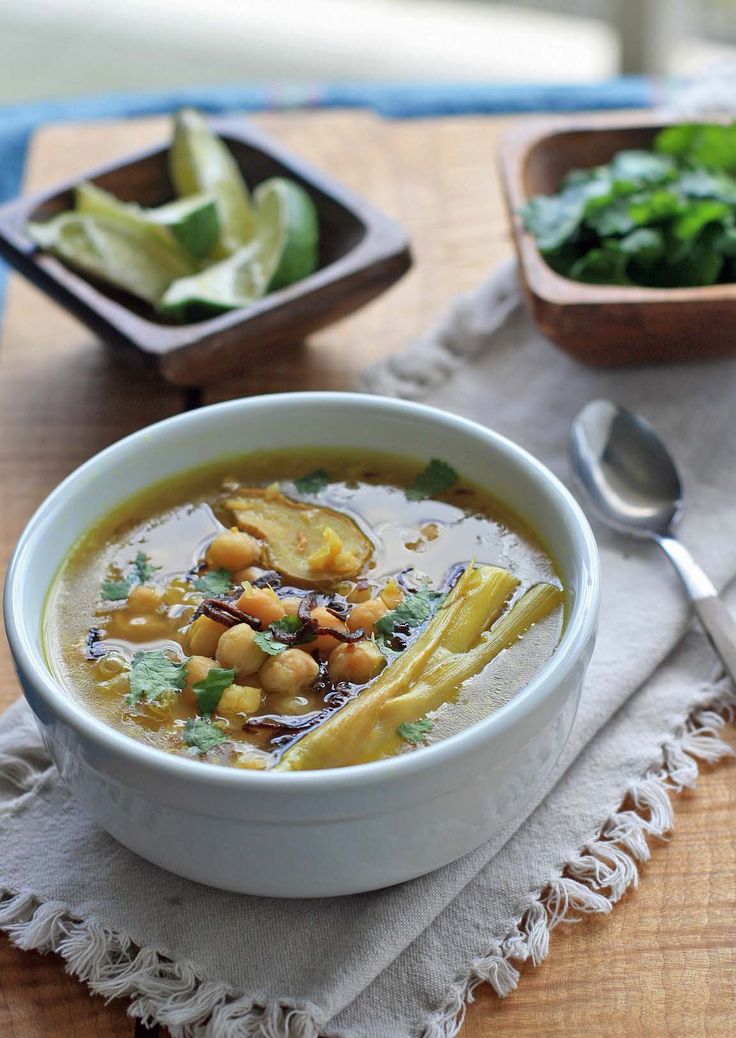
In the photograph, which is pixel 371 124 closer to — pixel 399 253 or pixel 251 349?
pixel 399 253

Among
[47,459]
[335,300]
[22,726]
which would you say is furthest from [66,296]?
[22,726]

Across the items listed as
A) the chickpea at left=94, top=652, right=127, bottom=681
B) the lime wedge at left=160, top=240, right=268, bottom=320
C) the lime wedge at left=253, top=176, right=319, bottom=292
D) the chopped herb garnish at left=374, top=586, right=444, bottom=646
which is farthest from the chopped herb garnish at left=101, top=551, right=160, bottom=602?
the lime wedge at left=253, top=176, right=319, bottom=292

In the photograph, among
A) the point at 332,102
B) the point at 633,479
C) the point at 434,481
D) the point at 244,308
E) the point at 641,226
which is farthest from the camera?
the point at 332,102

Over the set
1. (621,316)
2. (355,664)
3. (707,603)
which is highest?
(355,664)

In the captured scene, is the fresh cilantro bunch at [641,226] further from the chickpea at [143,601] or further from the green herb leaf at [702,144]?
the chickpea at [143,601]

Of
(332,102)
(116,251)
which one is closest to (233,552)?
(116,251)

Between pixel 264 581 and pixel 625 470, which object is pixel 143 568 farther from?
pixel 625 470
